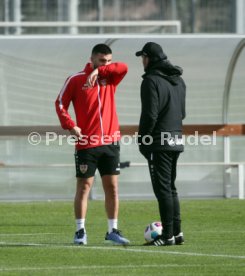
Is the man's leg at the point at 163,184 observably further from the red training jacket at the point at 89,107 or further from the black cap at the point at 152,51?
the black cap at the point at 152,51

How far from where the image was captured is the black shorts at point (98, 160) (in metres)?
12.0

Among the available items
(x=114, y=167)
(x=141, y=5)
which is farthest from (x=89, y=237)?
(x=141, y=5)

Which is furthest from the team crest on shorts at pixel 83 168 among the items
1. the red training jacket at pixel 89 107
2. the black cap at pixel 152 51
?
the black cap at pixel 152 51

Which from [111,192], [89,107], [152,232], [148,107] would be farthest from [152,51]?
[152,232]

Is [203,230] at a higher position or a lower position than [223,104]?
lower

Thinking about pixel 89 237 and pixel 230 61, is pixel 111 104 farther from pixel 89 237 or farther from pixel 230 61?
pixel 230 61

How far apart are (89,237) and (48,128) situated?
19.3ft

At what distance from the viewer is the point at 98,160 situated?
12.1m

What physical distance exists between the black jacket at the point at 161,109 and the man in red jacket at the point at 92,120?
1.43ft

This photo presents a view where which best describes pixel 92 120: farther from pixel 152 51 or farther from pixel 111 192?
pixel 152 51

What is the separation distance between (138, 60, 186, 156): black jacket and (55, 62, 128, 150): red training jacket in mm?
465

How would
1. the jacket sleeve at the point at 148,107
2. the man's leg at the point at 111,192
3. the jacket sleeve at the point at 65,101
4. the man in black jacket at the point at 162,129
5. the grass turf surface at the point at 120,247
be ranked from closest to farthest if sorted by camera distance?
the grass turf surface at the point at 120,247 < the jacket sleeve at the point at 148,107 < the man in black jacket at the point at 162,129 < the jacket sleeve at the point at 65,101 < the man's leg at the point at 111,192

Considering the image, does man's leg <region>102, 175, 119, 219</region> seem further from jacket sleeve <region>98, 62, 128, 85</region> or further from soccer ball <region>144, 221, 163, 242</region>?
jacket sleeve <region>98, 62, 128, 85</region>

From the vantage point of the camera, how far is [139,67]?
65.7 ft
